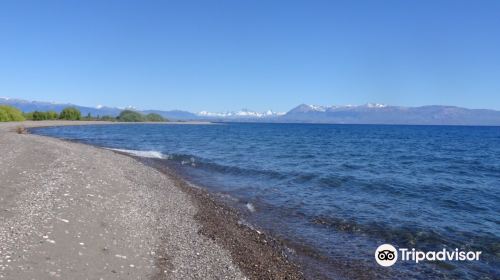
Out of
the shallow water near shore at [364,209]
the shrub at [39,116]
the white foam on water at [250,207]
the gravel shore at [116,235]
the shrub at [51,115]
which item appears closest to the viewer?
the gravel shore at [116,235]

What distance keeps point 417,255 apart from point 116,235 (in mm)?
10006

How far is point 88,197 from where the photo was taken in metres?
15.3

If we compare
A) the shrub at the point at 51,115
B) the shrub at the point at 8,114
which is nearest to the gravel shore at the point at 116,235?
the shrub at the point at 8,114

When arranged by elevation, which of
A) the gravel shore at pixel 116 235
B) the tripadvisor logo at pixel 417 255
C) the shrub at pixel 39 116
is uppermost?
the shrub at pixel 39 116

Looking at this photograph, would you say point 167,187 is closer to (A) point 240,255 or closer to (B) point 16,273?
(A) point 240,255

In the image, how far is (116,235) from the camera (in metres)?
11.5

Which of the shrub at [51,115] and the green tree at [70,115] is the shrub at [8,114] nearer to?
the shrub at [51,115]

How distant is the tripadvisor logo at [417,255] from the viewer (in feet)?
43.1

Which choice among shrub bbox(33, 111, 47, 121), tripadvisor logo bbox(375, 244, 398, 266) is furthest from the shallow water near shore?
shrub bbox(33, 111, 47, 121)

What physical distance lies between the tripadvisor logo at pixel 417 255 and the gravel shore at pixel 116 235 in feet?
11.5

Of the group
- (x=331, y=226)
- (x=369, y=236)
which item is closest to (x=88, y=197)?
(x=331, y=226)

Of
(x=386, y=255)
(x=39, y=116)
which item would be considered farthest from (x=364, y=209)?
(x=39, y=116)

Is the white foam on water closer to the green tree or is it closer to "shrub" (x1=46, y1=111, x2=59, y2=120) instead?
"shrub" (x1=46, y1=111, x2=59, y2=120)

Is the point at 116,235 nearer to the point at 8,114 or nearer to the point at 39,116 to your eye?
the point at 8,114
